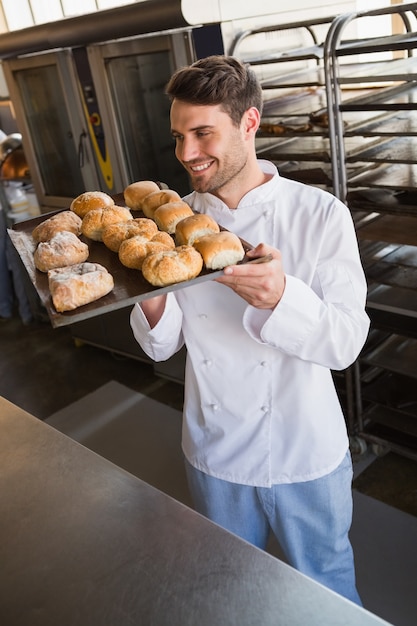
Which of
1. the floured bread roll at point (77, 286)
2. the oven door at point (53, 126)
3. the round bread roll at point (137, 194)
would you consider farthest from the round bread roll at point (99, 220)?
the oven door at point (53, 126)

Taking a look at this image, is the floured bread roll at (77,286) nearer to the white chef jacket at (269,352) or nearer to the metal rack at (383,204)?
the white chef jacket at (269,352)

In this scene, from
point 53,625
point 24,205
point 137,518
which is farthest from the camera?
point 24,205

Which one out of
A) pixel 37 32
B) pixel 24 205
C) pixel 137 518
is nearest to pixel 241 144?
pixel 137 518

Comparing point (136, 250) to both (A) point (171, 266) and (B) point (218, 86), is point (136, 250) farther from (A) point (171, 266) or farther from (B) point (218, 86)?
(B) point (218, 86)

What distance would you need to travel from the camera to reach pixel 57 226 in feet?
4.96

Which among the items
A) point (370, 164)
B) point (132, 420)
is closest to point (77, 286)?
point (370, 164)

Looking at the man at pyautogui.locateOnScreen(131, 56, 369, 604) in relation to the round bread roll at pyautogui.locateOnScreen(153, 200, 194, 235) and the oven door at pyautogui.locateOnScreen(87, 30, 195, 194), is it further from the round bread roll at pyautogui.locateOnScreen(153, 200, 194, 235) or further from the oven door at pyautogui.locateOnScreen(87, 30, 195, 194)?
the oven door at pyautogui.locateOnScreen(87, 30, 195, 194)

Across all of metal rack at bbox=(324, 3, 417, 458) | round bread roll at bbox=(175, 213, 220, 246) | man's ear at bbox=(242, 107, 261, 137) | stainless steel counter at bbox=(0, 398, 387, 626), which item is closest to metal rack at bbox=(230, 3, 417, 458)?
metal rack at bbox=(324, 3, 417, 458)

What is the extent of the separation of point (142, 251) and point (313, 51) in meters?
1.80

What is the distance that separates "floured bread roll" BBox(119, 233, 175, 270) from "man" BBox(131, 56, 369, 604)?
0.67 feet

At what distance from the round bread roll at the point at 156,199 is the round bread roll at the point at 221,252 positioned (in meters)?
0.30

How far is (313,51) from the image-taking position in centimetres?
270

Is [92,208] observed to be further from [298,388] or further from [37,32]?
[37,32]

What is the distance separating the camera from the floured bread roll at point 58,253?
4.42ft
